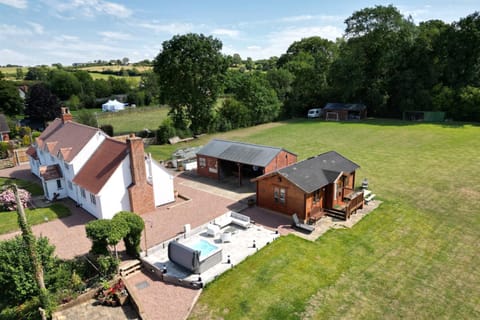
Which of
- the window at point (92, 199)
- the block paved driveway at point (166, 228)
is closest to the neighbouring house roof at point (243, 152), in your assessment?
the block paved driveway at point (166, 228)

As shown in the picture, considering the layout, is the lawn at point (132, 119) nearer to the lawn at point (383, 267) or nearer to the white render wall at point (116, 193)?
the white render wall at point (116, 193)

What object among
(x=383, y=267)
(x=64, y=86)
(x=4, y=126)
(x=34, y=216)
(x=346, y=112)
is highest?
(x=64, y=86)

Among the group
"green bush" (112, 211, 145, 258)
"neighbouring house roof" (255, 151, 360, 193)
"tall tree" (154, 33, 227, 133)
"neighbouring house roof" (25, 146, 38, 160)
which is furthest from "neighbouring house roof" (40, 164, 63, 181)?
"tall tree" (154, 33, 227, 133)

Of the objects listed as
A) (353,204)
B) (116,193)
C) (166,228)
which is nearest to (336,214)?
(353,204)

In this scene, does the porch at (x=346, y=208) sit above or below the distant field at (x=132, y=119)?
below

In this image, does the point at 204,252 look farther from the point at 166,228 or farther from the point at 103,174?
the point at 103,174
